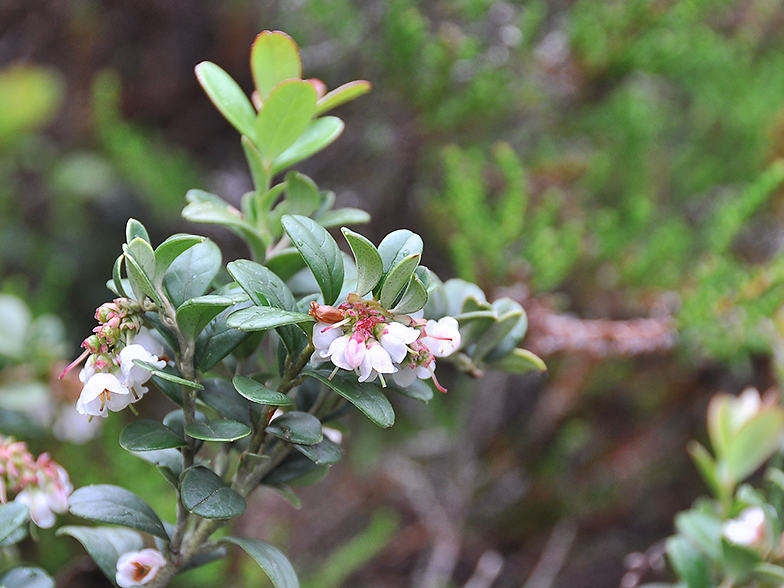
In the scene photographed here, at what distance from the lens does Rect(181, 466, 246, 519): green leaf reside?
34 cm

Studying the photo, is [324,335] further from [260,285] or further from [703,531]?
[703,531]

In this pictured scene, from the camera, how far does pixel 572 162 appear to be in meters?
→ 1.19

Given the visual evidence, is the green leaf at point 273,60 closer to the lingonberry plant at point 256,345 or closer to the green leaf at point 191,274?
the lingonberry plant at point 256,345

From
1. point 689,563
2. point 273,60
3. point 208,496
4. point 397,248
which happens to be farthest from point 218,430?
point 689,563

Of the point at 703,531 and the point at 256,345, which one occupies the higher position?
the point at 256,345

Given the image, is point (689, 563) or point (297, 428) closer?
point (297, 428)

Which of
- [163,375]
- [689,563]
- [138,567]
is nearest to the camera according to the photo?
[163,375]

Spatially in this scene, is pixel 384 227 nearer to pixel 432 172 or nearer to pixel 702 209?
pixel 432 172

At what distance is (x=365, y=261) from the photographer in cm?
33

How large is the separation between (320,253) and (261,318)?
0.18 ft

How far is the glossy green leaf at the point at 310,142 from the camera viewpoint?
44 centimetres

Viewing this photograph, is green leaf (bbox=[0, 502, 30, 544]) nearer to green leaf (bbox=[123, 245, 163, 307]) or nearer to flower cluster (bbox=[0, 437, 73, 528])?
flower cluster (bbox=[0, 437, 73, 528])

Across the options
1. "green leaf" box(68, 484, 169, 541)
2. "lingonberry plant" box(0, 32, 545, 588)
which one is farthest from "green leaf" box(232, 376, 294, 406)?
"green leaf" box(68, 484, 169, 541)

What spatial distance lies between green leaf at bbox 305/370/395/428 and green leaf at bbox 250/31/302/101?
22 centimetres
